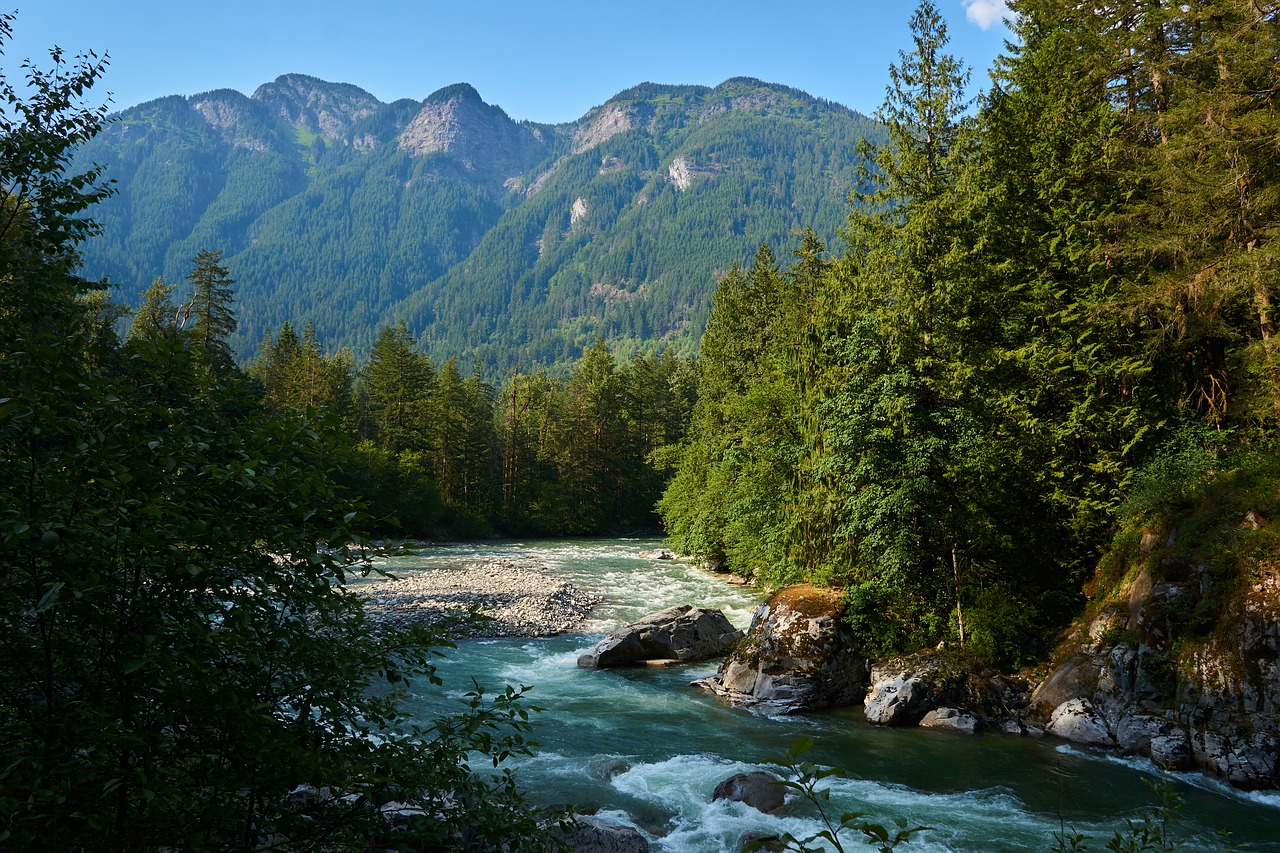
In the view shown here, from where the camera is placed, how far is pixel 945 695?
14445mm

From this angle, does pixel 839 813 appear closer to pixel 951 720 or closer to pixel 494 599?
pixel 951 720

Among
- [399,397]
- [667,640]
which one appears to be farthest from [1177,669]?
[399,397]

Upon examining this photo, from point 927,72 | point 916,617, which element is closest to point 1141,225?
point 927,72

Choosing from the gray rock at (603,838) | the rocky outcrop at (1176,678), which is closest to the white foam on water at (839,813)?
the gray rock at (603,838)

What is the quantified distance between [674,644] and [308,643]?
16.2 m

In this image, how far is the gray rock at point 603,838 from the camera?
28.9 feet

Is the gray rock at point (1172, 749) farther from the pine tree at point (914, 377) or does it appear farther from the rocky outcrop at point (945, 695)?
the pine tree at point (914, 377)

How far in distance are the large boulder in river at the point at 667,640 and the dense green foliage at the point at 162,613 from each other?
14541mm

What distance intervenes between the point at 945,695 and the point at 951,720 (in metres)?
0.61

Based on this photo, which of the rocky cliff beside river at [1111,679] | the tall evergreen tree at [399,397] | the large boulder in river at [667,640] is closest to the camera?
the rocky cliff beside river at [1111,679]

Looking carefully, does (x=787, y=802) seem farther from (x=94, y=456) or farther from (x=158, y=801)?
(x=94, y=456)

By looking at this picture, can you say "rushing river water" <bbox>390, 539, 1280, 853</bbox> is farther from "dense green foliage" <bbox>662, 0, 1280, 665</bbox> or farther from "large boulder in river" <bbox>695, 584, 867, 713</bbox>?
"dense green foliage" <bbox>662, 0, 1280, 665</bbox>

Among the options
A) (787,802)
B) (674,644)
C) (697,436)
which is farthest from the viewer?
(697,436)

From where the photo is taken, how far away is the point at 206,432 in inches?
150
